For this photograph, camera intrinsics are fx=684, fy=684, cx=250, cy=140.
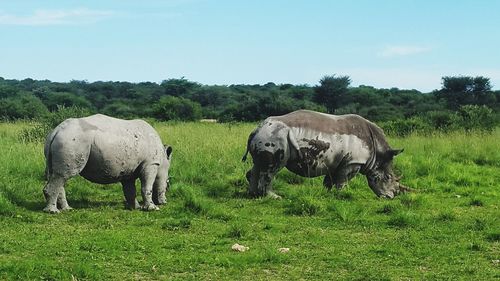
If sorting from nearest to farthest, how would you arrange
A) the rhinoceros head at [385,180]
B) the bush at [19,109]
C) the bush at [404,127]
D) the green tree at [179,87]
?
1. the rhinoceros head at [385,180]
2. the bush at [404,127]
3. the bush at [19,109]
4. the green tree at [179,87]

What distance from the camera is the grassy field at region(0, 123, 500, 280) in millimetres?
6480

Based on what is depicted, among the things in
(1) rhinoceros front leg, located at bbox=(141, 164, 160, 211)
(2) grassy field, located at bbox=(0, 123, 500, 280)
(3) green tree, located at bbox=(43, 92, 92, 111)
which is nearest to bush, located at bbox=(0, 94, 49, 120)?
(3) green tree, located at bbox=(43, 92, 92, 111)

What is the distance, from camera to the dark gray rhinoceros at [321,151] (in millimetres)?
11531

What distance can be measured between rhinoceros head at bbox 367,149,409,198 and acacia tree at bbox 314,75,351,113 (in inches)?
1545

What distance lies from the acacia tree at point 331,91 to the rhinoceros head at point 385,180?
39.2 metres

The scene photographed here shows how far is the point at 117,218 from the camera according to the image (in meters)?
9.25

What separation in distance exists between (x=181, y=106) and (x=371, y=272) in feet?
114

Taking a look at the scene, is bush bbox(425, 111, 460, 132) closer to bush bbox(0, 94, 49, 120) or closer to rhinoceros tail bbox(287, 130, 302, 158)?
rhinoceros tail bbox(287, 130, 302, 158)

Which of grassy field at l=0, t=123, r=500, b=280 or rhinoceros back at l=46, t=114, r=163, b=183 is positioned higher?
rhinoceros back at l=46, t=114, r=163, b=183

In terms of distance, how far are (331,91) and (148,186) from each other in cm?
4369

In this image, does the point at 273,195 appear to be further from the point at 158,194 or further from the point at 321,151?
the point at 158,194

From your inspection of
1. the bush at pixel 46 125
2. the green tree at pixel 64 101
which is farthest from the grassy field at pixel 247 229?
the green tree at pixel 64 101

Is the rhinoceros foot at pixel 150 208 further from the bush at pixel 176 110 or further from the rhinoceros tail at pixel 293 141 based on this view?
the bush at pixel 176 110

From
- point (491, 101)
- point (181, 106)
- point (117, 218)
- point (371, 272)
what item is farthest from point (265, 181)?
point (491, 101)
